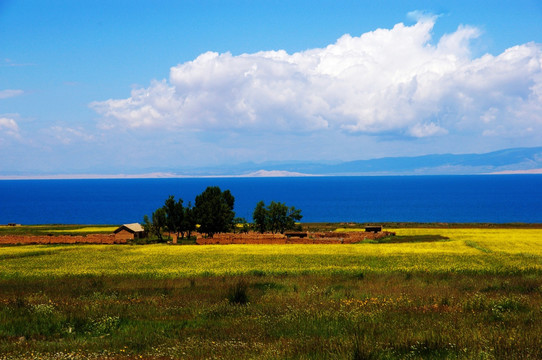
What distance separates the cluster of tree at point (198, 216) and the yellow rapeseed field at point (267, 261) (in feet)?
57.8

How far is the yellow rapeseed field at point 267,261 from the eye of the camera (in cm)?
3111

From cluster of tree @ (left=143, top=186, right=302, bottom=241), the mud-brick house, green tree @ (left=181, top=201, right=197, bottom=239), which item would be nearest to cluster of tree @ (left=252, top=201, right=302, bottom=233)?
cluster of tree @ (left=143, top=186, right=302, bottom=241)

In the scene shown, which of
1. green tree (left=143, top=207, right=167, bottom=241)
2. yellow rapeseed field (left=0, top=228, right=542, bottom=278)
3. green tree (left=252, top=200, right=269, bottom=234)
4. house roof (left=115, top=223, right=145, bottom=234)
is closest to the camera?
yellow rapeseed field (left=0, top=228, right=542, bottom=278)

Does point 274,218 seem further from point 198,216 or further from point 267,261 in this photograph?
point 267,261

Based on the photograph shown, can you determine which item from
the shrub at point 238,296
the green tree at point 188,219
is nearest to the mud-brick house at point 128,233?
the green tree at point 188,219

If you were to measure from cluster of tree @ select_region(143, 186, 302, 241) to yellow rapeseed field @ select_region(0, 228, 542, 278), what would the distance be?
17535 millimetres

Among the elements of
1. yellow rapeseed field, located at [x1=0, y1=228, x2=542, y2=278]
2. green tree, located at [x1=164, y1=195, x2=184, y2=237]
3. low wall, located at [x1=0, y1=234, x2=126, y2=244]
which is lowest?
low wall, located at [x1=0, y1=234, x2=126, y2=244]

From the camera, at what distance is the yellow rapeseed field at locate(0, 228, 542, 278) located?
102ft

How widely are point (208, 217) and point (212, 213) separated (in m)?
0.91

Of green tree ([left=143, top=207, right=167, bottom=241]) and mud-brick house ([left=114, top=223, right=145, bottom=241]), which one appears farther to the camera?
green tree ([left=143, top=207, right=167, bottom=241])

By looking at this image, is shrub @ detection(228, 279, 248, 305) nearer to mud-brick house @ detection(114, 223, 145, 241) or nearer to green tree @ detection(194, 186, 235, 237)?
mud-brick house @ detection(114, 223, 145, 241)

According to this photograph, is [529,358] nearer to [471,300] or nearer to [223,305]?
[471,300]

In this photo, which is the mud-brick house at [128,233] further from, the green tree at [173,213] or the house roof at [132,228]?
the green tree at [173,213]

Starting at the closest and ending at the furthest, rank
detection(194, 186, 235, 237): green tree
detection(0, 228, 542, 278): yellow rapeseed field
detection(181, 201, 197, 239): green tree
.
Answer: detection(0, 228, 542, 278): yellow rapeseed field → detection(194, 186, 235, 237): green tree → detection(181, 201, 197, 239): green tree
